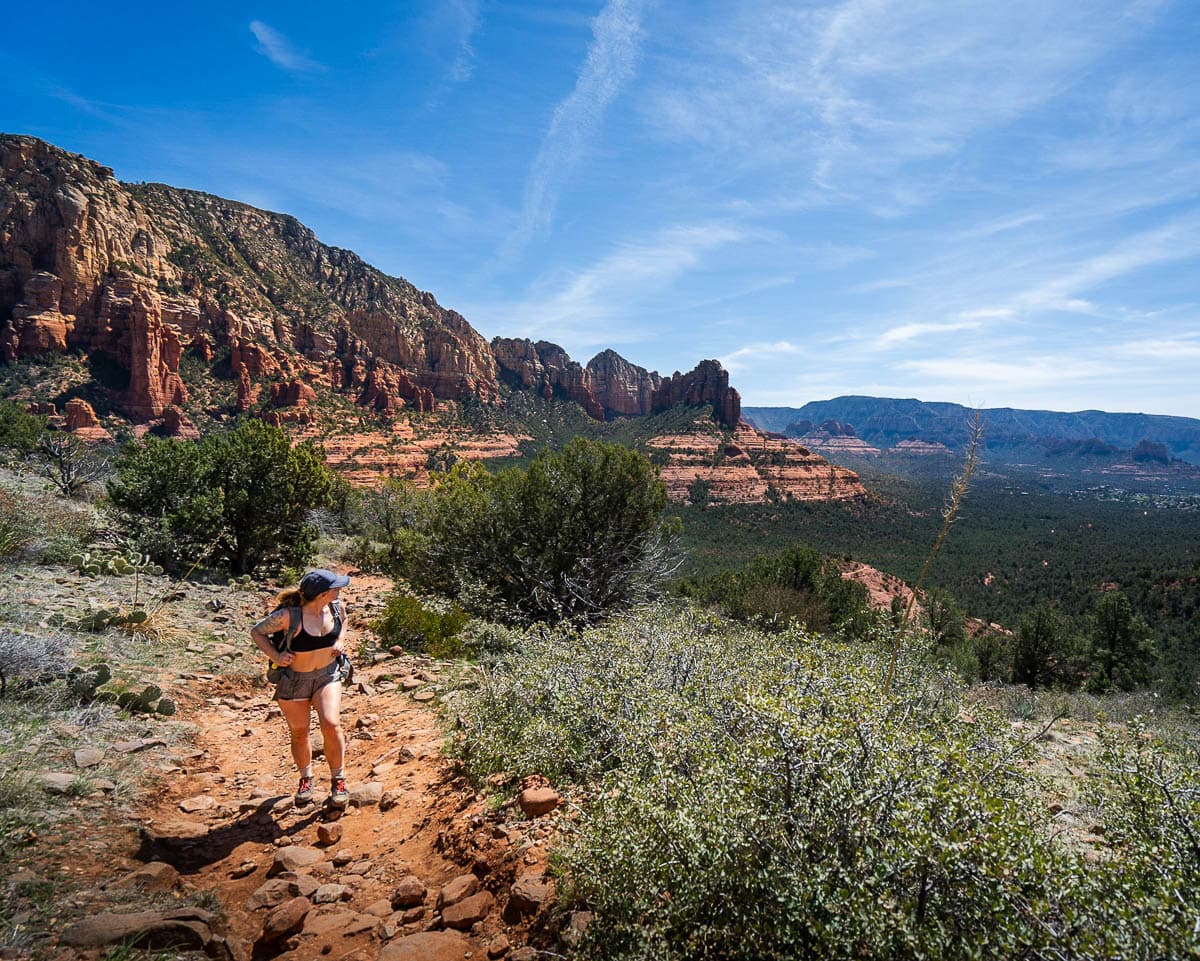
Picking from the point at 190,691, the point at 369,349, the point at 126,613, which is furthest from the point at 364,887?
the point at 369,349

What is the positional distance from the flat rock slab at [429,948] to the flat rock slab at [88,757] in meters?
2.96

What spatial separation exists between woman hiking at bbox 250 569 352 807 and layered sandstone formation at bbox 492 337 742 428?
108232 millimetres

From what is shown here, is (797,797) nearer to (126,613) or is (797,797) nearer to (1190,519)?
(126,613)

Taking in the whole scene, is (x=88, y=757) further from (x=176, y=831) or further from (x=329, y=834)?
(x=329, y=834)

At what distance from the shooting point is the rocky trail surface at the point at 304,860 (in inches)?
105

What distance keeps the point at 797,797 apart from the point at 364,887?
9.21ft

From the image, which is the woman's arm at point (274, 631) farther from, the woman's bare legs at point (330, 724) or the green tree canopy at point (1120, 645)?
the green tree canopy at point (1120, 645)

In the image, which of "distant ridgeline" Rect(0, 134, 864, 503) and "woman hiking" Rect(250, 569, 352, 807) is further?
"distant ridgeline" Rect(0, 134, 864, 503)

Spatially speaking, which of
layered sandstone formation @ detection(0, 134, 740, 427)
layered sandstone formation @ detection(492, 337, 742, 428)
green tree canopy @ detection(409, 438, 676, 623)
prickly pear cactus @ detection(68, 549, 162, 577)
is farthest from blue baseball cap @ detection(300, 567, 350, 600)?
layered sandstone formation @ detection(492, 337, 742, 428)

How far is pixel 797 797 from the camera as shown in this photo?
250 centimetres

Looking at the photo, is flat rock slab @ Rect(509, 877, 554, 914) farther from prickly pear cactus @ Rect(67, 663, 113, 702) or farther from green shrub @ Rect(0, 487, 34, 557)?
green shrub @ Rect(0, 487, 34, 557)

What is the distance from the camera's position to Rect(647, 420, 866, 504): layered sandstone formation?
254 ft

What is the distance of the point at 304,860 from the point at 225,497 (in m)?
11.2

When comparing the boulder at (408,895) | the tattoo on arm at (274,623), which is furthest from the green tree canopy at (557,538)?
the boulder at (408,895)
